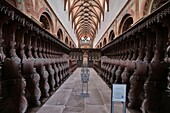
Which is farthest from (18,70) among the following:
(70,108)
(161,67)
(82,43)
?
(82,43)

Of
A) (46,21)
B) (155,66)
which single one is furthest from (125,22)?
(155,66)

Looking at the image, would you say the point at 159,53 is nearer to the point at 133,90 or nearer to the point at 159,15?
the point at 159,15

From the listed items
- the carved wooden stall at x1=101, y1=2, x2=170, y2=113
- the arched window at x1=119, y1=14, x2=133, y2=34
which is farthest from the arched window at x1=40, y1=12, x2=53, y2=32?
the carved wooden stall at x1=101, y1=2, x2=170, y2=113

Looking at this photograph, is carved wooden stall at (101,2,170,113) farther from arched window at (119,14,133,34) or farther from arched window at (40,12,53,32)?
arched window at (40,12,53,32)

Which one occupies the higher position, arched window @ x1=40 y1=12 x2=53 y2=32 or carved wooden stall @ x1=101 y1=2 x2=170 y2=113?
arched window @ x1=40 y1=12 x2=53 y2=32

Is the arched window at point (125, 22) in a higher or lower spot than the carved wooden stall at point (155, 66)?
higher

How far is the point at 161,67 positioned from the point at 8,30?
2.08m

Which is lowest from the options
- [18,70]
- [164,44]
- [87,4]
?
[18,70]

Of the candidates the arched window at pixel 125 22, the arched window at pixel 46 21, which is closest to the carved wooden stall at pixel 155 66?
the arched window at pixel 125 22

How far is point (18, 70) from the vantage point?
1.83m

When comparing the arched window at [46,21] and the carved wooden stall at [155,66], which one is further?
the arched window at [46,21]

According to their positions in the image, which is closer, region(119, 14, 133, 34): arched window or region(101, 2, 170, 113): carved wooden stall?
region(101, 2, 170, 113): carved wooden stall

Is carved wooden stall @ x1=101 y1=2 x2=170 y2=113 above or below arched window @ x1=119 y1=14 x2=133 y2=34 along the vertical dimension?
below

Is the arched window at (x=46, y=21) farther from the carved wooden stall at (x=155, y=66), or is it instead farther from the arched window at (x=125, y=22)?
the carved wooden stall at (x=155, y=66)
